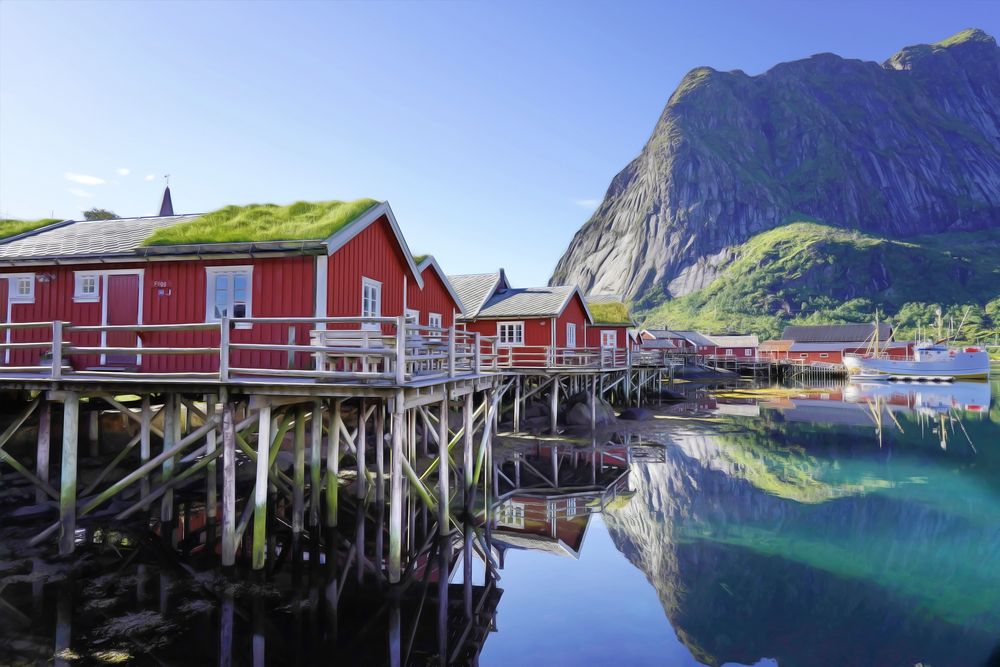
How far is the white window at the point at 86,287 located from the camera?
1362cm

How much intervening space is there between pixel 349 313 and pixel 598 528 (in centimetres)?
810

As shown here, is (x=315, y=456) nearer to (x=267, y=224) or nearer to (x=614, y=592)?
(x=267, y=224)

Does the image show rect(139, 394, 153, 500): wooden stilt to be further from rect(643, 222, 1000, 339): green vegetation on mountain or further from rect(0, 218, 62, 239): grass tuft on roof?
rect(643, 222, 1000, 339): green vegetation on mountain

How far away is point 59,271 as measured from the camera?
13891mm

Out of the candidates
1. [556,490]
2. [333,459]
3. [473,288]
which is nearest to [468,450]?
[333,459]

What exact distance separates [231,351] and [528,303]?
67.2 feet

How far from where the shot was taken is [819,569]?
1199 cm

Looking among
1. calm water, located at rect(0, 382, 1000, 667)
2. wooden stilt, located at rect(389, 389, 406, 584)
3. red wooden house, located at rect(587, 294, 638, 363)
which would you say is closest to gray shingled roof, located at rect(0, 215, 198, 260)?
calm water, located at rect(0, 382, 1000, 667)

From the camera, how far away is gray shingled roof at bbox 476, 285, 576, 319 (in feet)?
99.3

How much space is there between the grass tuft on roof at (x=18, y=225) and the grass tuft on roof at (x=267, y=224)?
6.65 meters

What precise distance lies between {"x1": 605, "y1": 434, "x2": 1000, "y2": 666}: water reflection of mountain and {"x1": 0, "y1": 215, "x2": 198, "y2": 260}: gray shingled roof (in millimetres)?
13597

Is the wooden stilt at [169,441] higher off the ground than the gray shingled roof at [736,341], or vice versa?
the gray shingled roof at [736,341]

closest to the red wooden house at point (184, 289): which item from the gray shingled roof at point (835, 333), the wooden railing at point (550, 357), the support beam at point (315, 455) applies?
the support beam at point (315, 455)

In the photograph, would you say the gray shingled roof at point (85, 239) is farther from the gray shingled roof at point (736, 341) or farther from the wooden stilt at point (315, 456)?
the gray shingled roof at point (736, 341)
